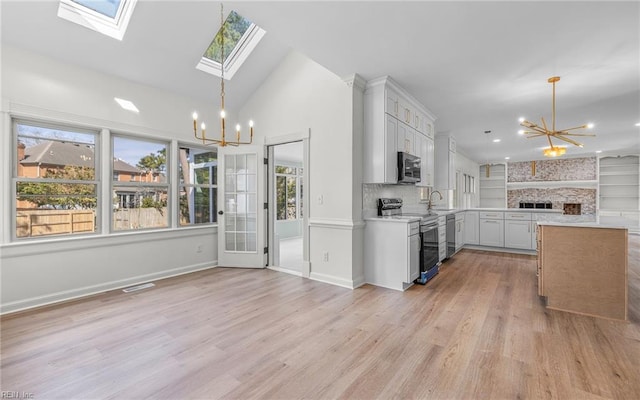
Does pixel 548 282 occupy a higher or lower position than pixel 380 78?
lower

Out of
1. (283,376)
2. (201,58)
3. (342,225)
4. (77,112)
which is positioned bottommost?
(283,376)

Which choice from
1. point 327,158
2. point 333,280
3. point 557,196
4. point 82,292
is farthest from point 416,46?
point 557,196

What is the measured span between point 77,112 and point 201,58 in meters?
1.73

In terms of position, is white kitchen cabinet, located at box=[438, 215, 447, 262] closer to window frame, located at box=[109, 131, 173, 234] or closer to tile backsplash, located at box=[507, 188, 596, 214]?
window frame, located at box=[109, 131, 173, 234]

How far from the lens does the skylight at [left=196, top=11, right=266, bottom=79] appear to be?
4.13 m

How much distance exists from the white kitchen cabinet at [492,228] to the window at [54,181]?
23.7 feet

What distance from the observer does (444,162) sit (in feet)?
21.6

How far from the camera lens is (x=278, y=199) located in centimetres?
864

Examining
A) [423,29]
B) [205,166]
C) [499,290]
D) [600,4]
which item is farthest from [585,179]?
[205,166]

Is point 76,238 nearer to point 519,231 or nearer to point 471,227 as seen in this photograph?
point 471,227

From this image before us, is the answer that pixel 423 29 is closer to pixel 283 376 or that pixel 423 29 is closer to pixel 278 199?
pixel 283 376

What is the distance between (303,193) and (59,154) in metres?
3.03

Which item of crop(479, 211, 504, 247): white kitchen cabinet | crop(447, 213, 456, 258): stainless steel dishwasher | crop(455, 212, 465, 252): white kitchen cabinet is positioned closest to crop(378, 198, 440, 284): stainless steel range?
crop(447, 213, 456, 258): stainless steel dishwasher

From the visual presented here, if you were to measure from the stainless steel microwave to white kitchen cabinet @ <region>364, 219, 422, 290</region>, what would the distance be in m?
0.70
